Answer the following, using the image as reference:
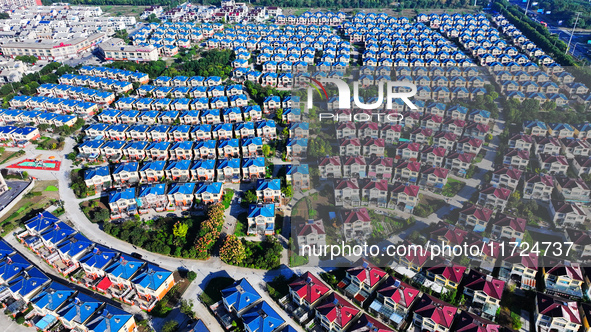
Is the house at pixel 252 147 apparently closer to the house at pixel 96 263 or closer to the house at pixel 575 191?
the house at pixel 96 263

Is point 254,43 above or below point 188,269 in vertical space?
above

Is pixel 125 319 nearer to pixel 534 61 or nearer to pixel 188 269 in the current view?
pixel 188 269

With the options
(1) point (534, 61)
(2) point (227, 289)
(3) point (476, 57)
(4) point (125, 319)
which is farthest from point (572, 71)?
(4) point (125, 319)

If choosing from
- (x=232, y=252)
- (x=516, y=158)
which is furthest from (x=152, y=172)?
(x=516, y=158)

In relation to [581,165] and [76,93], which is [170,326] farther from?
[76,93]

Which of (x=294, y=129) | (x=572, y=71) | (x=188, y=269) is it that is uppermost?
(x=572, y=71)

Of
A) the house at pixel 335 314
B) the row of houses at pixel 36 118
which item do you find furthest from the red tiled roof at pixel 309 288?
the row of houses at pixel 36 118
